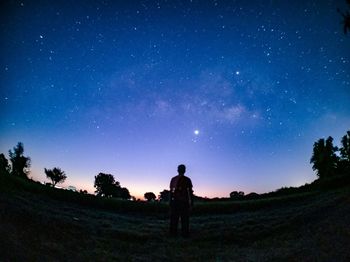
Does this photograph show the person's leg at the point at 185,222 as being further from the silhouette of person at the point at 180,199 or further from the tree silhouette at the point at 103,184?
the tree silhouette at the point at 103,184

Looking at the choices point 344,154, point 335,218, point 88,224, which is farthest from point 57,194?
point 344,154

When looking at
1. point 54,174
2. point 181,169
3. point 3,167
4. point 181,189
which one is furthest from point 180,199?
point 54,174

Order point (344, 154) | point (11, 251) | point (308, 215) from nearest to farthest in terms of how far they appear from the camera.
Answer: point (11, 251), point (308, 215), point (344, 154)

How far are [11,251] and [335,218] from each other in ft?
33.8

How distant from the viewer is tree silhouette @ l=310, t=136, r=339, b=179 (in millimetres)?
57716

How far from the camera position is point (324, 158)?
192 ft

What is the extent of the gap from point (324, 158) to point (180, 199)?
2065 inches

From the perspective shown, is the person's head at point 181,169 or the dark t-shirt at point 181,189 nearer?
the dark t-shirt at point 181,189

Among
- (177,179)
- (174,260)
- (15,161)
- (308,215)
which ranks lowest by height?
(174,260)

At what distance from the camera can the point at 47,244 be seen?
9.06 m

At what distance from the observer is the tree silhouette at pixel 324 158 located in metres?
57.7

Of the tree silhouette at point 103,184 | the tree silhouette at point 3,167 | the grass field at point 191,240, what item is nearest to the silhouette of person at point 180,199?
the grass field at point 191,240

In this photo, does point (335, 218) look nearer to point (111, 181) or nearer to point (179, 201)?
point (179, 201)

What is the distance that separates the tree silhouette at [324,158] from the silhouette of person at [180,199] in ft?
165
